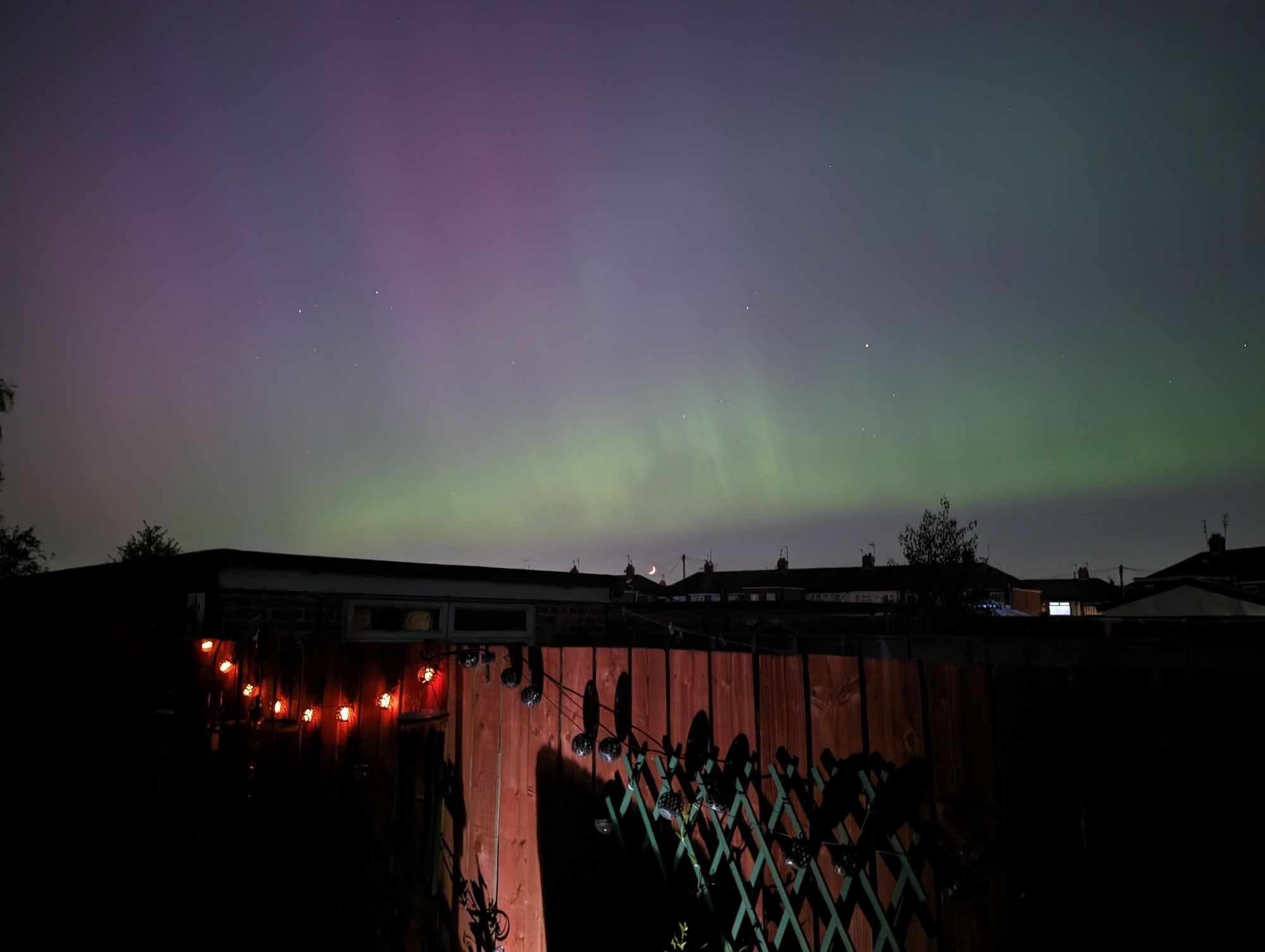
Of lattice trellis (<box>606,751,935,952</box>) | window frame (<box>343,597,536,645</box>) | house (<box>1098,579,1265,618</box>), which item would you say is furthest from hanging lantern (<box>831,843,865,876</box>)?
house (<box>1098,579,1265,618</box>)

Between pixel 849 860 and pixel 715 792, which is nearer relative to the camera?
pixel 849 860

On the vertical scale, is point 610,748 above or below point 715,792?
above

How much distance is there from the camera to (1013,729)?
2.19m

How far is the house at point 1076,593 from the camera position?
166ft

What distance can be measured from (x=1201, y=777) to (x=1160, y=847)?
218 mm

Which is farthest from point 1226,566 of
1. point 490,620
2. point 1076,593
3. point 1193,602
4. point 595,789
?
point 595,789

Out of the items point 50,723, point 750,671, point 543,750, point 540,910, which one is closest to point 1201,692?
point 750,671

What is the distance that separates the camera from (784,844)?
2643 mm

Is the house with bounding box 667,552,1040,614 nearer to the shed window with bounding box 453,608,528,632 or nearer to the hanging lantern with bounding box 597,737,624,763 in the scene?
the shed window with bounding box 453,608,528,632

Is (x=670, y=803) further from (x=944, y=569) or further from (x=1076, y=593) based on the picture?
(x=1076, y=593)

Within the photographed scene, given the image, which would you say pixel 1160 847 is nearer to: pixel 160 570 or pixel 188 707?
pixel 188 707

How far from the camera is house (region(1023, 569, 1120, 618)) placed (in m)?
50.6

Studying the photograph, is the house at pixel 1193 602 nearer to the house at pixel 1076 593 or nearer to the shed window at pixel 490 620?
the shed window at pixel 490 620

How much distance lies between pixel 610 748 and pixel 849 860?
125 centimetres
